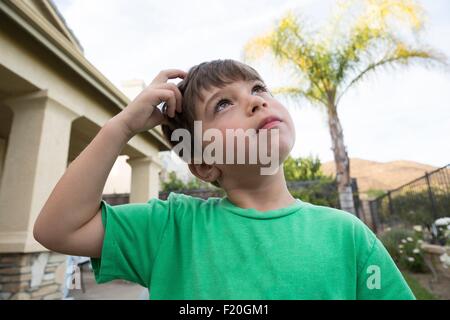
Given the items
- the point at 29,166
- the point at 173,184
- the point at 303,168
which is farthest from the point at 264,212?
the point at 173,184

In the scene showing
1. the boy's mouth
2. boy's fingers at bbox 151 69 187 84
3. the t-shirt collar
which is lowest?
the t-shirt collar

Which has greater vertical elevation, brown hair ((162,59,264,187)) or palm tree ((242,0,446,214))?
palm tree ((242,0,446,214))

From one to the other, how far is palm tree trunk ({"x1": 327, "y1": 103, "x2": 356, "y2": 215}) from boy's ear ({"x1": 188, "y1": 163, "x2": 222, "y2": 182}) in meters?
5.75

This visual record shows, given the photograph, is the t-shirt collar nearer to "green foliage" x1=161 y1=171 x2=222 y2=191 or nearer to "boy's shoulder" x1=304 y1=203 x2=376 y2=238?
"boy's shoulder" x1=304 y1=203 x2=376 y2=238

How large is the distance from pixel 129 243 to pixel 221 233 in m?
0.27

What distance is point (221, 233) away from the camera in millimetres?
905

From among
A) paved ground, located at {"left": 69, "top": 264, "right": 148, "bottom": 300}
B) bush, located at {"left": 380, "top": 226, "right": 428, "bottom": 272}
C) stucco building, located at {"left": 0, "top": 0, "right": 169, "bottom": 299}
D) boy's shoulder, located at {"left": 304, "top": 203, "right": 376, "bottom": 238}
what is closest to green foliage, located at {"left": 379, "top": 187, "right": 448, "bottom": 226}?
bush, located at {"left": 380, "top": 226, "right": 428, "bottom": 272}

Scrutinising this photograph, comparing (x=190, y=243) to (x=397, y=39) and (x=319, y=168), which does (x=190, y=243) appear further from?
(x=319, y=168)

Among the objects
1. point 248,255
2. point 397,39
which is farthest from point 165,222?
point 397,39

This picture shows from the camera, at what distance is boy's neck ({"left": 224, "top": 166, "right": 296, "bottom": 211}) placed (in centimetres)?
101

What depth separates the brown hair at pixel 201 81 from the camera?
1.09m

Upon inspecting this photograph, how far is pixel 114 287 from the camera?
19.4 feet

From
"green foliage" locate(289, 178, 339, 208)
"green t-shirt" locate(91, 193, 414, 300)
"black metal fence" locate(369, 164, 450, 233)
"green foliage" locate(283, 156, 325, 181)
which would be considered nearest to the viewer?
"green t-shirt" locate(91, 193, 414, 300)

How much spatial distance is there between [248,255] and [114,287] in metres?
5.97
